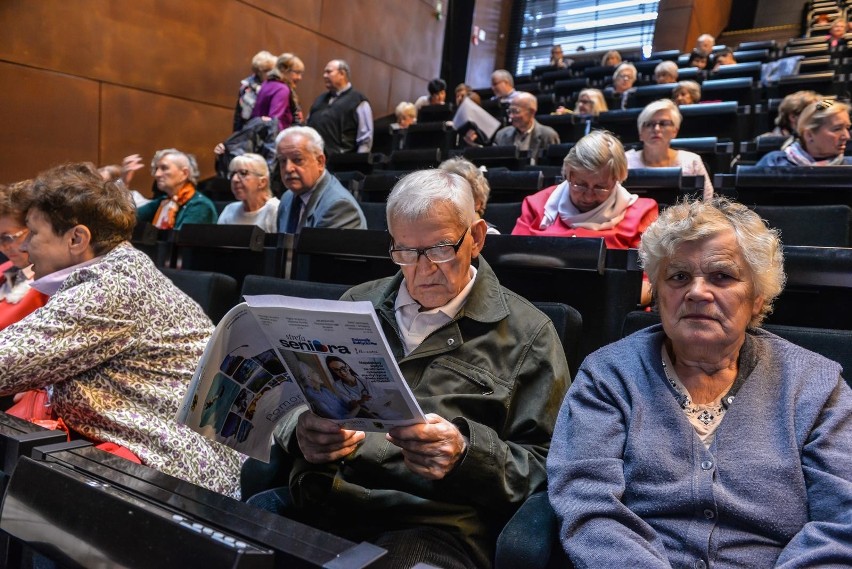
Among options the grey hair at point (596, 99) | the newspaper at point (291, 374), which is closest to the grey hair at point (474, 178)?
the newspaper at point (291, 374)

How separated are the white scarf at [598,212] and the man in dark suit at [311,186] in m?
0.96

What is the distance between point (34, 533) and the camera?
82 cm

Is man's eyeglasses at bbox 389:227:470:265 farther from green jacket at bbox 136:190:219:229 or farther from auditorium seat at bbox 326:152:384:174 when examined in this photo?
auditorium seat at bbox 326:152:384:174

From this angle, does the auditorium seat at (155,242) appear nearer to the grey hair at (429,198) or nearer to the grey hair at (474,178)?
the grey hair at (474,178)

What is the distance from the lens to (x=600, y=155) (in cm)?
237

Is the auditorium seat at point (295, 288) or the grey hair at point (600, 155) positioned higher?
the grey hair at point (600, 155)

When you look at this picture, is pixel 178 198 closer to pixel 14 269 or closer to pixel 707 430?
pixel 14 269

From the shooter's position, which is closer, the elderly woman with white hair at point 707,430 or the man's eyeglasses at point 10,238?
the elderly woman with white hair at point 707,430

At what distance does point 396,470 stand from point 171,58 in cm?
554

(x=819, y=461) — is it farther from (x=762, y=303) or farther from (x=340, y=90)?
(x=340, y=90)

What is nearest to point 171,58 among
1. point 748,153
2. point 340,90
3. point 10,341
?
point 340,90

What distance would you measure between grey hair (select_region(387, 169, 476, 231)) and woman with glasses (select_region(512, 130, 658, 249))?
1.07 m

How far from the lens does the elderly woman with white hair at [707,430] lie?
3.30 ft

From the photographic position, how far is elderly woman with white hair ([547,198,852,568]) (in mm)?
1007
